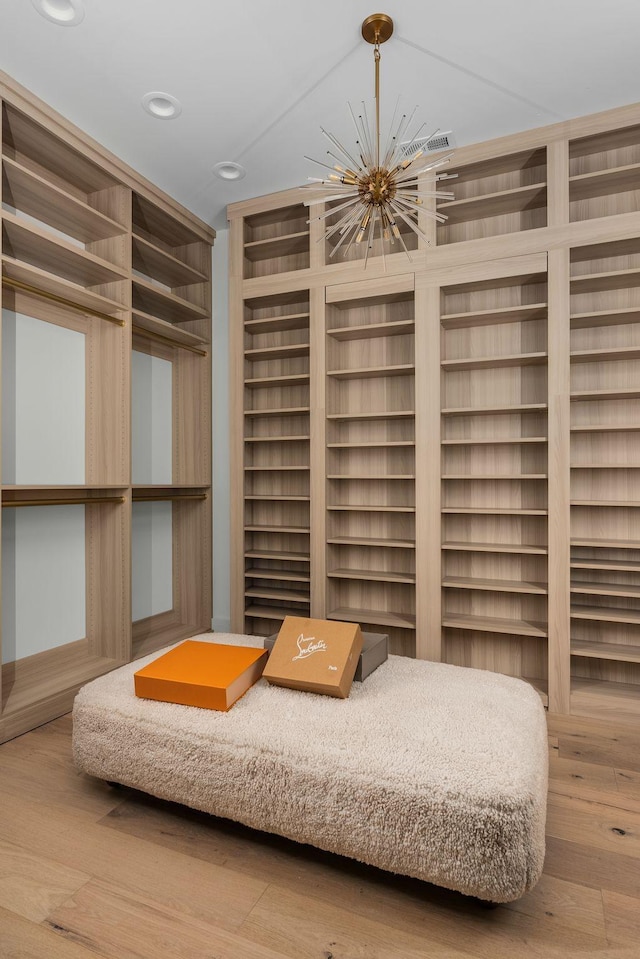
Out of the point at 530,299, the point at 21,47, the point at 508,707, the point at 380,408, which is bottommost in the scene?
the point at 508,707

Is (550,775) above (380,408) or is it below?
below

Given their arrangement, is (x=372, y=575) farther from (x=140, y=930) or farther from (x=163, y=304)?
(x=163, y=304)

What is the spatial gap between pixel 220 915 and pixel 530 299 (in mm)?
2916

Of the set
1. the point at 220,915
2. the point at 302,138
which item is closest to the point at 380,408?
the point at 302,138

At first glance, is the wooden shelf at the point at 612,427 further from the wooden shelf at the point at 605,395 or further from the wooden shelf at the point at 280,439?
the wooden shelf at the point at 280,439

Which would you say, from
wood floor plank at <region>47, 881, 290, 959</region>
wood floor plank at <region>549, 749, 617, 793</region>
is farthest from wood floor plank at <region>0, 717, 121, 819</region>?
wood floor plank at <region>549, 749, 617, 793</region>

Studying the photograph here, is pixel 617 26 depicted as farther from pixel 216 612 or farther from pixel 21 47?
pixel 216 612

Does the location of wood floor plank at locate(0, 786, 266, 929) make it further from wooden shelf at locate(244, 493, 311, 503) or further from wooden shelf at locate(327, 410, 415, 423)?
wooden shelf at locate(327, 410, 415, 423)

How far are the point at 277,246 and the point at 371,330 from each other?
87 cm

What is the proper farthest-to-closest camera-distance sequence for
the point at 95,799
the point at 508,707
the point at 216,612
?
1. the point at 216,612
2. the point at 95,799
3. the point at 508,707

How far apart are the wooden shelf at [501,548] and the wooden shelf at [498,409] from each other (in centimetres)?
70

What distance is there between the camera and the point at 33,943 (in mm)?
1237

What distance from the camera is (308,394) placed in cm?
338

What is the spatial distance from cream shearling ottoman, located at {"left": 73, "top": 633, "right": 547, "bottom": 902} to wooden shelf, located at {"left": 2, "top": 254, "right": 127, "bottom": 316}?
69.3 inches
